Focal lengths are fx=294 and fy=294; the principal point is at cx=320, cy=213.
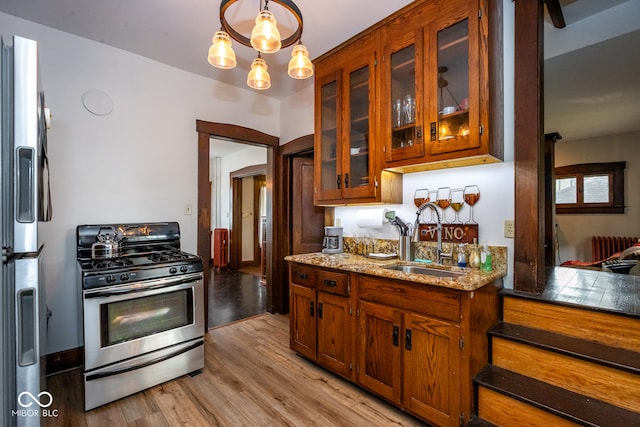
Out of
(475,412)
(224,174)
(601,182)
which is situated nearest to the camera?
(475,412)

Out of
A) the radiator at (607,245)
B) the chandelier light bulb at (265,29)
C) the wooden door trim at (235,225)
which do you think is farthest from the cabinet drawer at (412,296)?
the radiator at (607,245)

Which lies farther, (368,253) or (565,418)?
(368,253)

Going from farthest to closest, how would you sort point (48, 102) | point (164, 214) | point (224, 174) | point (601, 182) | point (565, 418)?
1. point (224, 174)
2. point (601, 182)
3. point (164, 214)
4. point (48, 102)
5. point (565, 418)

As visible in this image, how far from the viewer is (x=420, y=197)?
238 centimetres

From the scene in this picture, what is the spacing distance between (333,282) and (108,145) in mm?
2341

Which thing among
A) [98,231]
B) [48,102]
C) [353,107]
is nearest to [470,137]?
[353,107]

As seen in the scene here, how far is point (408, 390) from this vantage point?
1797 millimetres

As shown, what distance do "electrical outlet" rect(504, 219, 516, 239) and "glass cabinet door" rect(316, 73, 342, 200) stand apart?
127 cm

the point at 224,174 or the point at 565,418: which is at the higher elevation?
the point at 224,174

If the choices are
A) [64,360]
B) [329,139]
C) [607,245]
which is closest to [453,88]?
[329,139]

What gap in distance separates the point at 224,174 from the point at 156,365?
5368 mm

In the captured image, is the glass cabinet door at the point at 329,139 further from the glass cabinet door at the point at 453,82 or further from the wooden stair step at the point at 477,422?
the wooden stair step at the point at 477,422

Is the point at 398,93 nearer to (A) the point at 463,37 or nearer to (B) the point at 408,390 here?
(A) the point at 463,37

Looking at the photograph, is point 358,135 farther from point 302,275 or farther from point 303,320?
point 303,320
